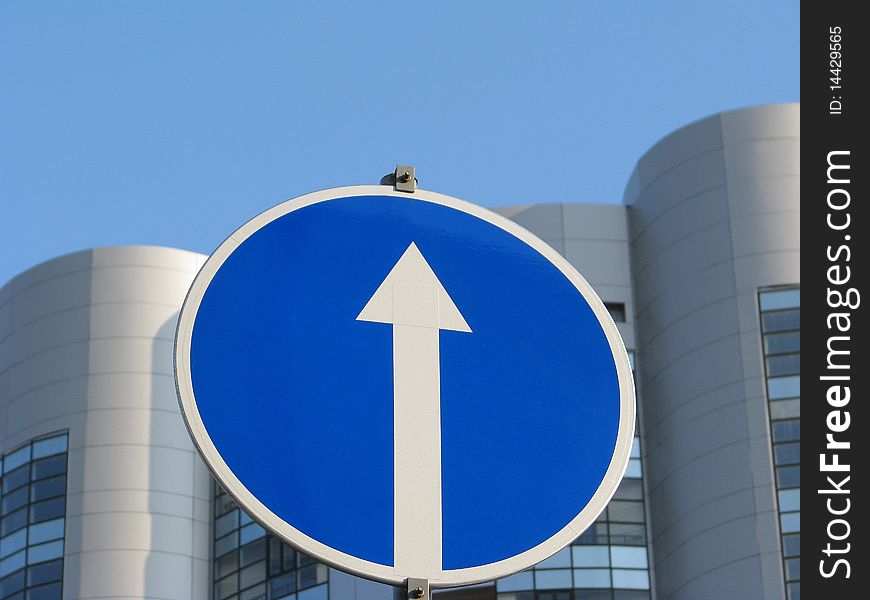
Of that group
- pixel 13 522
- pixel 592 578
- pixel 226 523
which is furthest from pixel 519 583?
pixel 13 522

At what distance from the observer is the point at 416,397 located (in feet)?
9.79

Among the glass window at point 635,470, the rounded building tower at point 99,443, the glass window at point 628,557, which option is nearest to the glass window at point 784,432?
the glass window at point 635,470

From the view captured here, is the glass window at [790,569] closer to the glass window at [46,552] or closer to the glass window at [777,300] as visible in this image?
the glass window at [777,300]

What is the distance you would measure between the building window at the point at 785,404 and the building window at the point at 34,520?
16.3 meters

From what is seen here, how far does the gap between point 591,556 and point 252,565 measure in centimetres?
822

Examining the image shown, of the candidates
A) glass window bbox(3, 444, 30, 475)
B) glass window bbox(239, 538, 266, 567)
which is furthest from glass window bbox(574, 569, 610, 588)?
glass window bbox(3, 444, 30, 475)

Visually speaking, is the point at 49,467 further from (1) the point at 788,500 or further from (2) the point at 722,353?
(1) the point at 788,500

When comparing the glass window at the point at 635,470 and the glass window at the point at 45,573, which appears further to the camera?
the glass window at the point at 45,573

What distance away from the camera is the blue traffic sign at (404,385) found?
9.37ft

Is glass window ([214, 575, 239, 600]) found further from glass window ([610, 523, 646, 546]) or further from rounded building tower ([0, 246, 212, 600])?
glass window ([610, 523, 646, 546])

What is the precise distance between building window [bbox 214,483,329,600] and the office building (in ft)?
0.15

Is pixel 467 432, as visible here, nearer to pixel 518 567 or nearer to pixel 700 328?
pixel 518 567

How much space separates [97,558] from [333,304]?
34.2 meters
